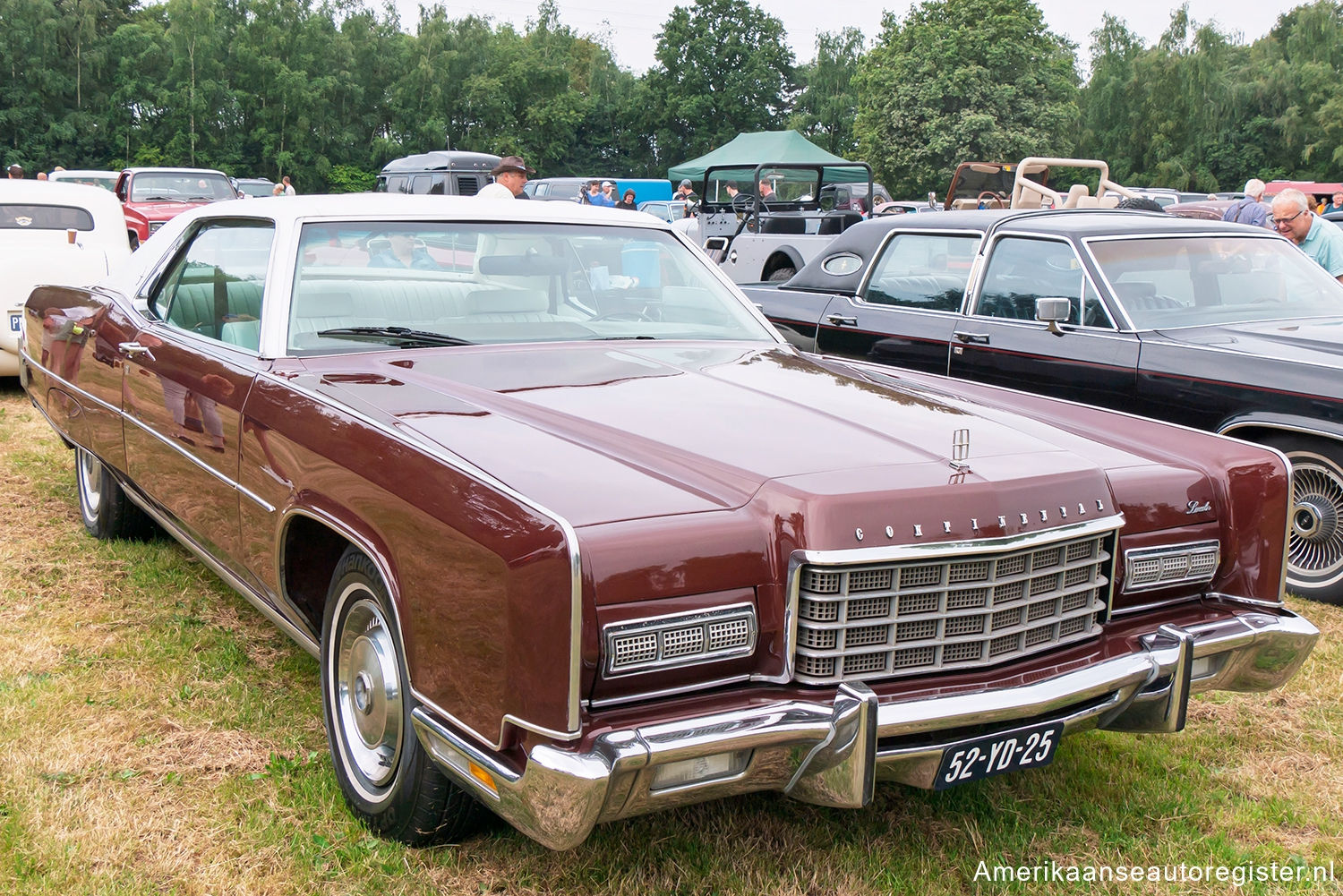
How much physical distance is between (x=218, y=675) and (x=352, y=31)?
61772 mm

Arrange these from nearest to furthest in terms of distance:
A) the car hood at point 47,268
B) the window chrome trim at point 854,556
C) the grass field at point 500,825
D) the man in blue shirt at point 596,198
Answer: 1. the window chrome trim at point 854,556
2. the grass field at point 500,825
3. the car hood at point 47,268
4. the man in blue shirt at point 596,198

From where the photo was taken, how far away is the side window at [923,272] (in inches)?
246

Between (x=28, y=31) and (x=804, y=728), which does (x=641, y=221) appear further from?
(x=28, y=31)

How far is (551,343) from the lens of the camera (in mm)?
3594

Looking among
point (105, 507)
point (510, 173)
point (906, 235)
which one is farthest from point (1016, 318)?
point (510, 173)

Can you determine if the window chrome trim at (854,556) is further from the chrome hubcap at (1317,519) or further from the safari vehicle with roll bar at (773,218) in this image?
the safari vehicle with roll bar at (773,218)

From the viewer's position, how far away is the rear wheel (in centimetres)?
493

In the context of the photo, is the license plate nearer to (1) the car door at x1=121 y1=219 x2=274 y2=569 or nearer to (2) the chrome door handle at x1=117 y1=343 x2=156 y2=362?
(1) the car door at x1=121 y1=219 x2=274 y2=569

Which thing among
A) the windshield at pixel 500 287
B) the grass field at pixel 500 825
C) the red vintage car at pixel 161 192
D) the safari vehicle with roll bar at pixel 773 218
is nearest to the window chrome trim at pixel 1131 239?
the grass field at pixel 500 825

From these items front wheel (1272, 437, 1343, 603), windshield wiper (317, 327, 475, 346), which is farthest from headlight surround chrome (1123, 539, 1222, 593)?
front wheel (1272, 437, 1343, 603)

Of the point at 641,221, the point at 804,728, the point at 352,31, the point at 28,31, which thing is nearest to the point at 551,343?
the point at 641,221

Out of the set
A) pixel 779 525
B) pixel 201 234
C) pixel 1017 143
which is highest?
pixel 1017 143

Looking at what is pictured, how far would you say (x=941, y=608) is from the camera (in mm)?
2424

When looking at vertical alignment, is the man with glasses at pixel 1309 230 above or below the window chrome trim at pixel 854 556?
above
